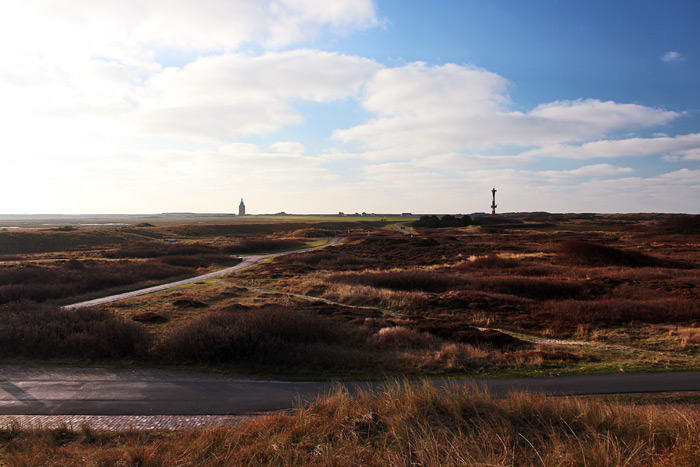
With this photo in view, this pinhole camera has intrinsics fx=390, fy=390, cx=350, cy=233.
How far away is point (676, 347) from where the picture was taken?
49.2 feet

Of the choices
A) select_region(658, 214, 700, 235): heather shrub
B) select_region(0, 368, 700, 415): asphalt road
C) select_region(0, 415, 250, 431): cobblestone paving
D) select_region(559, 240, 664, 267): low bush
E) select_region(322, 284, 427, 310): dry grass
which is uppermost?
select_region(658, 214, 700, 235): heather shrub

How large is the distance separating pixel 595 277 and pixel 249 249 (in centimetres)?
5280

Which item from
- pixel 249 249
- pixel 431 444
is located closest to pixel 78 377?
pixel 431 444

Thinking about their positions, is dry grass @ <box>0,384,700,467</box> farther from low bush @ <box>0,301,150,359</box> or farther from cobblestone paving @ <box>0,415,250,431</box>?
low bush @ <box>0,301,150,359</box>

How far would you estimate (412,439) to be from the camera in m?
6.41

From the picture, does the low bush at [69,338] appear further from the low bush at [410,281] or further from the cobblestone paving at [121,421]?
the low bush at [410,281]

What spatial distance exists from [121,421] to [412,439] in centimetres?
648

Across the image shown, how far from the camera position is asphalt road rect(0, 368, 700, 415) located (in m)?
9.33

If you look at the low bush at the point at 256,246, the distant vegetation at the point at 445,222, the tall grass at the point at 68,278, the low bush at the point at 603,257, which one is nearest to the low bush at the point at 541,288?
the low bush at the point at 603,257

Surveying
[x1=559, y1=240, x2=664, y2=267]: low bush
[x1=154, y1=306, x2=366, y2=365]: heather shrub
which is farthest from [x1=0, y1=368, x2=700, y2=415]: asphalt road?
[x1=559, y1=240, x2=664, y2=267]: low bush

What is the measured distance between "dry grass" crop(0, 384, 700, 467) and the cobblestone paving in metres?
0.51

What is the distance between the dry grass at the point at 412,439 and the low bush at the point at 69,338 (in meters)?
6.68

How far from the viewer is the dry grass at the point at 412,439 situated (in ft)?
18.5

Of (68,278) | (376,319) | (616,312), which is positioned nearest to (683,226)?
(616,312)
